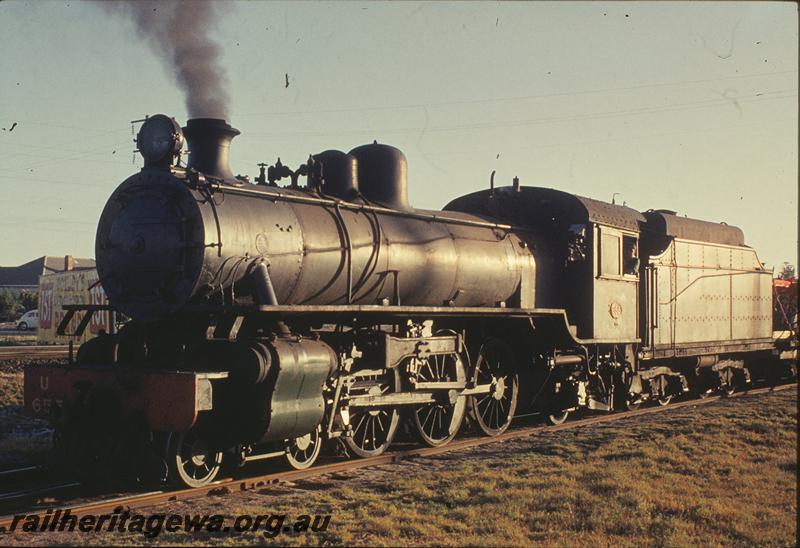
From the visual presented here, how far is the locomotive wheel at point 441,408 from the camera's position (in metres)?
11.0

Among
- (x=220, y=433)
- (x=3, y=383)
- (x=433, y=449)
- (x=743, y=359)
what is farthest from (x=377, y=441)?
(x=743, y=359)

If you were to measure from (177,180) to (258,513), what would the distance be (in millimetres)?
3535

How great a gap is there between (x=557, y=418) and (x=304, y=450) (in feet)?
18.2

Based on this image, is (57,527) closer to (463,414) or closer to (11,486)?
(11,486)

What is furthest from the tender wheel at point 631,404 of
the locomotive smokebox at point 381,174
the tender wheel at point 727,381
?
the locomotive smokebox at point 381,174

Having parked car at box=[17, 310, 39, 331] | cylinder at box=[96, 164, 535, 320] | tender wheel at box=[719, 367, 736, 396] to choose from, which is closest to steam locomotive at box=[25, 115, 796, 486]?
cylinder at box=[96, 164, 535, 320]

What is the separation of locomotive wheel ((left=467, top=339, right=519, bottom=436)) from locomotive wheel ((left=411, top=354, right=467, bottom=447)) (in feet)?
1.77

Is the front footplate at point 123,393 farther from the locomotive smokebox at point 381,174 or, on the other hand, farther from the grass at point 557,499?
the locomotive smokebox at point 381,174

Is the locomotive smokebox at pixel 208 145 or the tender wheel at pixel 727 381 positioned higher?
the locomotive smokebox at pixel 208 145

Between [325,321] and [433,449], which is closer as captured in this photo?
[325,321]

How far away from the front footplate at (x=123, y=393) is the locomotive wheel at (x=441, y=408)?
3.75 m

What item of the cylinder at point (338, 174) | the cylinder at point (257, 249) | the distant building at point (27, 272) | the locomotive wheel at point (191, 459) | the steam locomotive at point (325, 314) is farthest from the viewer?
the distant building at point (27, 272)

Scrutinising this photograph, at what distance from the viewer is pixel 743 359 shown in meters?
19.2

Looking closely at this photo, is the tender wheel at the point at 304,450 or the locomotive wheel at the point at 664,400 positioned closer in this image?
the tender wheel at the point at 304,450
